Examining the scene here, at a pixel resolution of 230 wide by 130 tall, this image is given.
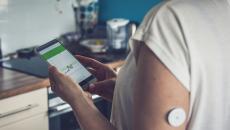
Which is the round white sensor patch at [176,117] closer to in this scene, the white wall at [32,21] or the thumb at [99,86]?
the thumb at [99,86]

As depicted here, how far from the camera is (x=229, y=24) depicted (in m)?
0.78

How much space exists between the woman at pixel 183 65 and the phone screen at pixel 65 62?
1.05 feet

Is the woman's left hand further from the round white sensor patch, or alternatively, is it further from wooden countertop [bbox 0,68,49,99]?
wooden countertop [bbox 0,68,49,99]

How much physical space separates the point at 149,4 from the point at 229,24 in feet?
5.13

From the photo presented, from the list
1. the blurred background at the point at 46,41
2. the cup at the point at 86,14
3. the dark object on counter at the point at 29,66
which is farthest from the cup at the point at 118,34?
the dark object on counter at the point at 29,66

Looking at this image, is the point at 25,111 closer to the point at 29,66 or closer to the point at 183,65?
the point at 29,66

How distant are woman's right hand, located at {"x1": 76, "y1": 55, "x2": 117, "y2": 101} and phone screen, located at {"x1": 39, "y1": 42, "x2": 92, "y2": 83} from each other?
3cm

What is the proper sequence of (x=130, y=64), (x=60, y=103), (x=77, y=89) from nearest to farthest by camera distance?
(x=130, y=64), (x=77, y=89), (x=60, y=103)

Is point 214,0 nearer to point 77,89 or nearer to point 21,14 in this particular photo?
point 77,89

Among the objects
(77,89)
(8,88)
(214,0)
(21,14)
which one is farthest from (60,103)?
(214,0)

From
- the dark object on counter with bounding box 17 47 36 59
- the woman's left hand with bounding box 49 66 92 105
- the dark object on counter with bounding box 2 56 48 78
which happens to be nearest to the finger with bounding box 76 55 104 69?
the woman's left hand with bounding box 49 66 92 105

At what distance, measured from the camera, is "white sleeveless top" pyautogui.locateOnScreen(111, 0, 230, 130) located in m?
0.70

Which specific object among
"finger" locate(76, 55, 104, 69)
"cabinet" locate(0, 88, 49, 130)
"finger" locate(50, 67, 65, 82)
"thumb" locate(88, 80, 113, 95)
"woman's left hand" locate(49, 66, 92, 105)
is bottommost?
"cabinet" locate(0, 88, 49, 130)

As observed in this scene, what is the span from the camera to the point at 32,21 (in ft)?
7.29
